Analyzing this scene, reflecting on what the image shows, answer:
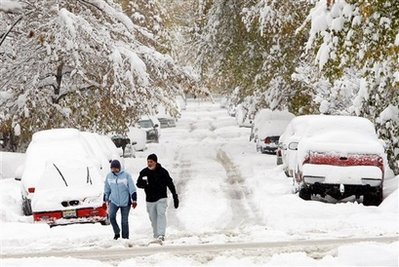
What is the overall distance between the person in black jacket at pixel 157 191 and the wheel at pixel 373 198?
6029 mm

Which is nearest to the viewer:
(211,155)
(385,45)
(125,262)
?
(125,262)

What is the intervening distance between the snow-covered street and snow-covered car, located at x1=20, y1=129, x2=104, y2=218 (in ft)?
2.35

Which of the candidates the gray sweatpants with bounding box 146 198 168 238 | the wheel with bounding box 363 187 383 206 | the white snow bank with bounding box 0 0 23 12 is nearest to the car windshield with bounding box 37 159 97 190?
the gray sweatpants with bounding box 146 198 168 238

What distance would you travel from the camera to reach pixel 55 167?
14.8m

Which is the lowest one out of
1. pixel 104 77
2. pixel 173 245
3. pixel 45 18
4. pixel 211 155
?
pixel 211 155

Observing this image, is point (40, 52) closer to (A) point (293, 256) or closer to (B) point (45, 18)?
(B) point (45, 18)

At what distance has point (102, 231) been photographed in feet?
44.0

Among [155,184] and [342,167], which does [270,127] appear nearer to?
[342,167]

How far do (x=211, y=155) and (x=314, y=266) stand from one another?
73.3 feet

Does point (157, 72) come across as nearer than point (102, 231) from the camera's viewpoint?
No

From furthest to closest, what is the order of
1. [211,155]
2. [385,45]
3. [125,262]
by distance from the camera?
[211,155] → [385,45] → [125,262]

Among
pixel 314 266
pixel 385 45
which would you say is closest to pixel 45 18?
pixel 385 45

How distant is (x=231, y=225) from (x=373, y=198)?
366 cm

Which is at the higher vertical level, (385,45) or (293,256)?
(385,45)
